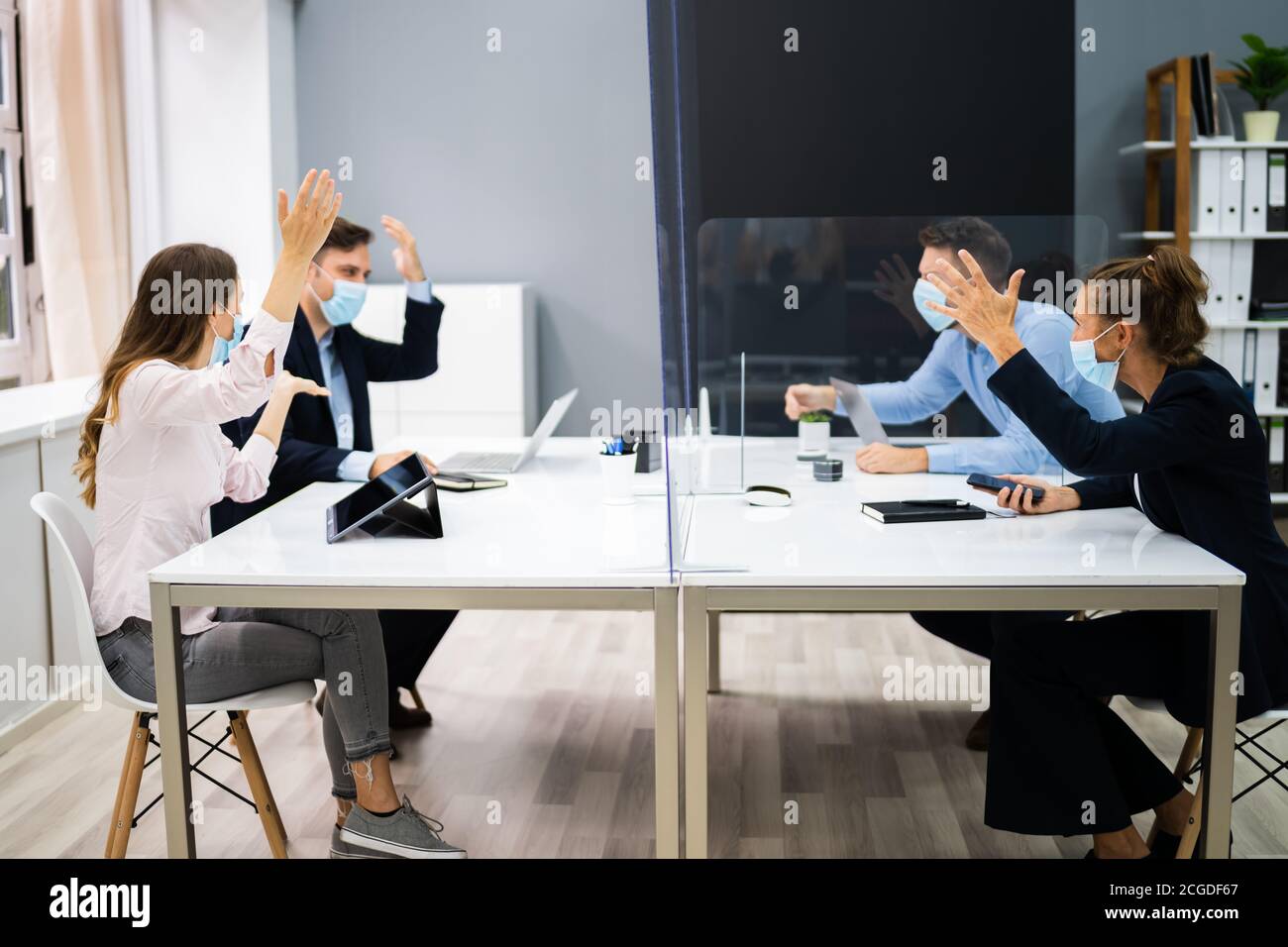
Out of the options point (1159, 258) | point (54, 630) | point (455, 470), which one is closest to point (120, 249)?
point (54, 630)

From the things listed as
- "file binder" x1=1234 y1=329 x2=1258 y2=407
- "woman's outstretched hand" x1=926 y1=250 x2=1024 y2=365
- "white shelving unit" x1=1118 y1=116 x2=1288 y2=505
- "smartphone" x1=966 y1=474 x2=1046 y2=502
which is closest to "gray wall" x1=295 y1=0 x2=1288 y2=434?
"white shelving unit" x1=1118 y1=116 x2=1288 y2=505

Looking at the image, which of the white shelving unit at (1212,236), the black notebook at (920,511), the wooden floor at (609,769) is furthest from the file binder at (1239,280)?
the black notebook at (920,511)

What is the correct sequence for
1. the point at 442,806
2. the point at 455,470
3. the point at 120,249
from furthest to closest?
the point at 120,249, the point at 455,470, the point at 442,806

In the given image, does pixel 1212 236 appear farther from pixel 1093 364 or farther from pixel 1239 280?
pixel 1093 364

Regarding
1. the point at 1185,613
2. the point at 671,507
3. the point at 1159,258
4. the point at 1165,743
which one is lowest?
the point at 1165,743

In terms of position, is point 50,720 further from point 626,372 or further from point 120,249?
point 626,372

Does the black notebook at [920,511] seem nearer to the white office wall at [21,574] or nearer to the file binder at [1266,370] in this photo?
the white office wall at [21,574]

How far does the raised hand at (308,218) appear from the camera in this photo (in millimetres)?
2234

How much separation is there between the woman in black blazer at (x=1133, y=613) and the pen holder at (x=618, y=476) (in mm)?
742

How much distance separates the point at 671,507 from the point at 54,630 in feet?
6.43

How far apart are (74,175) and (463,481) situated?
7.90ft

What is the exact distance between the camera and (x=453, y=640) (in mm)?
3957

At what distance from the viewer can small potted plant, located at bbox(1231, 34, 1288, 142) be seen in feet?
16.6

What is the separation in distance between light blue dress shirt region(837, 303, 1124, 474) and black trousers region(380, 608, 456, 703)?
1.17 m
